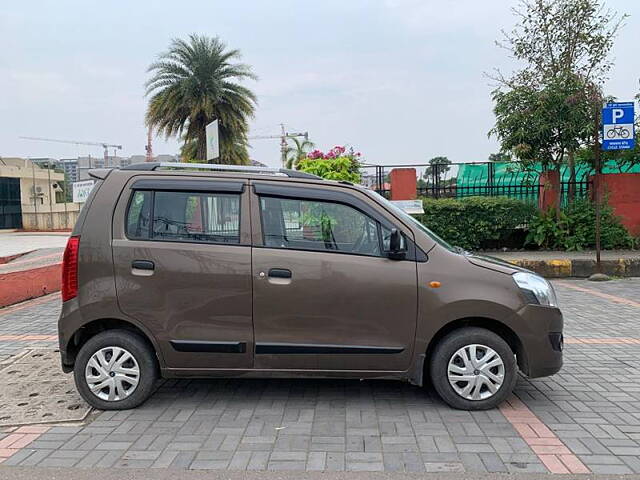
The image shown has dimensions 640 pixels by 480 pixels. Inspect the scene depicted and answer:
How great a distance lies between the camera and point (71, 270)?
4121 mm

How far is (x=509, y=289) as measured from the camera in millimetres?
4090

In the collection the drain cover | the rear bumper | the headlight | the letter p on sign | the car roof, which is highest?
the letter p on sign

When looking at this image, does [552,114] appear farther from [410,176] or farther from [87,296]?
[87,296]

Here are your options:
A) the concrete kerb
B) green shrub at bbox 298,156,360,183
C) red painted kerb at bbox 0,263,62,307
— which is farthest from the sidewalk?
red painted kerb at bbox 0,263,62,307

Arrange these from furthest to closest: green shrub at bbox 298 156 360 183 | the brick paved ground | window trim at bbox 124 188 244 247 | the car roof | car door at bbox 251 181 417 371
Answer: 1. green shrub at bbox 298 156 360 183
2. the car roof
3. window trim at bbox 124 188 244 247
4. car door at bbox 251 181 417 371
5. the brick paved ground

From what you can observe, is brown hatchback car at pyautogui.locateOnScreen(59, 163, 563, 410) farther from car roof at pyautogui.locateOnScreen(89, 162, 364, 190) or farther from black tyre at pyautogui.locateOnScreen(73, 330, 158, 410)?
car roof at pyautogui.locateOnScreen(89, 162, 364, 190)

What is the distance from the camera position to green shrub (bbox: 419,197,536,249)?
1224 centimetres

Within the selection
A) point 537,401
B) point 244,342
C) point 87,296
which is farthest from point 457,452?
point 87,296

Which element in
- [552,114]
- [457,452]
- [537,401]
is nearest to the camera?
[457,452]

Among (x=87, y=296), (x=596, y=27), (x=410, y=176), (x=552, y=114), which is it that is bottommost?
(x=87, y=296)

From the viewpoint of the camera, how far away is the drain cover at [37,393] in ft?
13.6

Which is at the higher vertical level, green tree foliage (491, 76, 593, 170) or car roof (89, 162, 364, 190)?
green tree foliage (491, 76, 593, 170)

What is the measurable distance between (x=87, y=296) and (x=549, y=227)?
11.3 meters

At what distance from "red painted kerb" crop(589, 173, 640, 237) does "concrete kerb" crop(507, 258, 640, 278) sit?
2023mm
